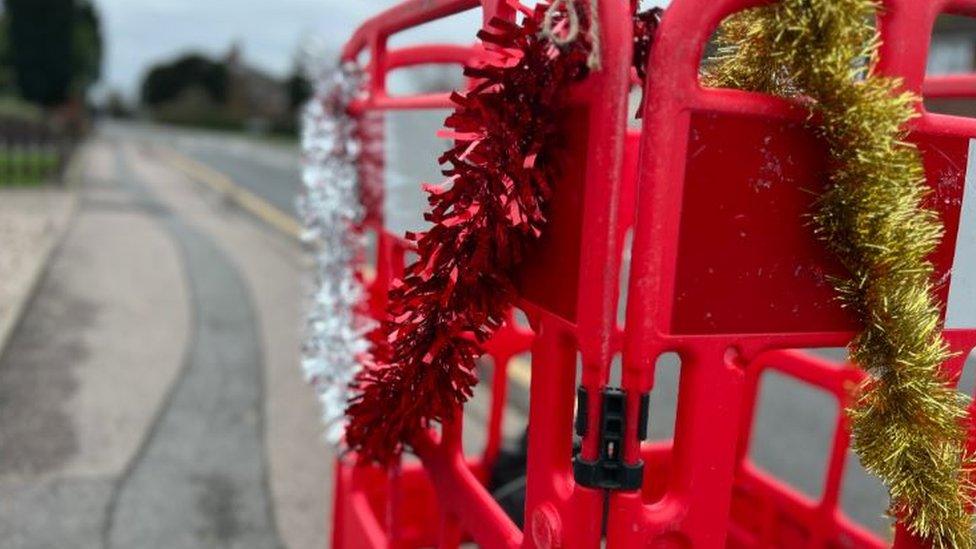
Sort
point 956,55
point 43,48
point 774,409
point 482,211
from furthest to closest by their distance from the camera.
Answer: point 43,48 → point 956,55 → point 774,409 → point 482,211

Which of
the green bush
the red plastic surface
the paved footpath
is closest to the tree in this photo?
the green bush

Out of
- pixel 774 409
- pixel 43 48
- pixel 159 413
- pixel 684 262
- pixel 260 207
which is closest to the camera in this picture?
pixel 684 262

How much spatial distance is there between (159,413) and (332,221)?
2.27 meters

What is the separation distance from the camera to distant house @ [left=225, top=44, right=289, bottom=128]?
82.6 metres

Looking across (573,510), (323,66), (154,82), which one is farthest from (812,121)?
(154,82)

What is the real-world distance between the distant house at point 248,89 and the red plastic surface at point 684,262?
265 feet

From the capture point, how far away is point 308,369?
2.39 m

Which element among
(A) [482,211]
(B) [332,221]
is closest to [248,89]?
(B) [332,221]

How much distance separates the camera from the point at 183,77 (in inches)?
3991

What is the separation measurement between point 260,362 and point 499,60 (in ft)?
14.6

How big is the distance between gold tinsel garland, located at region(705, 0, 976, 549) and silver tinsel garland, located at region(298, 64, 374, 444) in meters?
1.43

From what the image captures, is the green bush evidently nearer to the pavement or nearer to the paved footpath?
the paved footpath

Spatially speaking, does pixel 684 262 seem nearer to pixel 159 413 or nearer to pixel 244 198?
pixel 159 413

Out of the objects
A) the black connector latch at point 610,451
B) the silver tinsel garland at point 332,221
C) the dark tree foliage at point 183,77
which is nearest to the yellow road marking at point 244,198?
the silver tinsel garland at point 332,221
